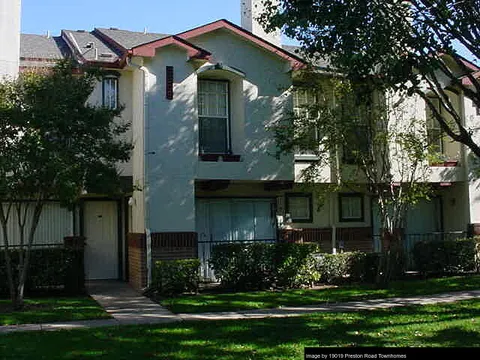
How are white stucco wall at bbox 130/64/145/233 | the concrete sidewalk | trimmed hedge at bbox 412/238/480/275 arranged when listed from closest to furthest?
1. the concrete sidewalk
2. white stucco wall at bbox 130/64/145/233
3. trimmed hedge at bbox 412/238/480/275

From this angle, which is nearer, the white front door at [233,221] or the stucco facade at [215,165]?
the stucco facade at [215,165]

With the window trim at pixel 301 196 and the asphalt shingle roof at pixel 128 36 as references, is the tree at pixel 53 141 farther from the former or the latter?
the window trim at pixel 301 196

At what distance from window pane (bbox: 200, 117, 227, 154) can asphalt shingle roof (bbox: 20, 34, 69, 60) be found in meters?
4.45

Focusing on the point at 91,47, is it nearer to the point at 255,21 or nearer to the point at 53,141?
the point at 255,21

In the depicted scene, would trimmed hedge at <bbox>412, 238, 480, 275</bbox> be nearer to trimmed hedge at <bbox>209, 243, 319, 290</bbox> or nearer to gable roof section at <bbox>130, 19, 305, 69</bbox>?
trimmed hedge at <bbox>209, 243, 319, 290</bbox>

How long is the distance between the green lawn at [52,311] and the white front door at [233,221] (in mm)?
4137

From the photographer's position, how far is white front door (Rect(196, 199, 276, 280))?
16.4m

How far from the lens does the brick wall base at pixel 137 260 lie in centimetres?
1446

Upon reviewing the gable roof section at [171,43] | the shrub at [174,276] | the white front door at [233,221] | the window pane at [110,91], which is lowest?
the shrub at [174,276]

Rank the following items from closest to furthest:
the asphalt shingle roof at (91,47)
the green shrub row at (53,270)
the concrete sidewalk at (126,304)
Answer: the concrete sidewalk at (126,304) → the green shrub row at (53,270) → the asphalt shingle roof at (91,47)

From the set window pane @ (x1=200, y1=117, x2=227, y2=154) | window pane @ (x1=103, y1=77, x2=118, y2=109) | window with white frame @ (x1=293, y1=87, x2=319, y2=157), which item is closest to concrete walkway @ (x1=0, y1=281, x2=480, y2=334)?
window with white frame @ (x1=293, y1=87, x2=319, y2=157)

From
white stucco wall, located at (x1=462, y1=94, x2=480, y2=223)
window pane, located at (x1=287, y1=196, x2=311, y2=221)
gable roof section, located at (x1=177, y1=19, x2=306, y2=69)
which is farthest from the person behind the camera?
white stucco wall, located at (x1=462, y1=94, x2=480, y2=223)

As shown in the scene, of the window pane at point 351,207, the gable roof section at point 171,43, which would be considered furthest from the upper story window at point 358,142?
the gable roof section at point 171,43

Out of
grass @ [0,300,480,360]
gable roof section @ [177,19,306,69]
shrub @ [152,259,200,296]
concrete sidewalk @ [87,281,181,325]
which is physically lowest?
grass @ [0,300,480,360]
